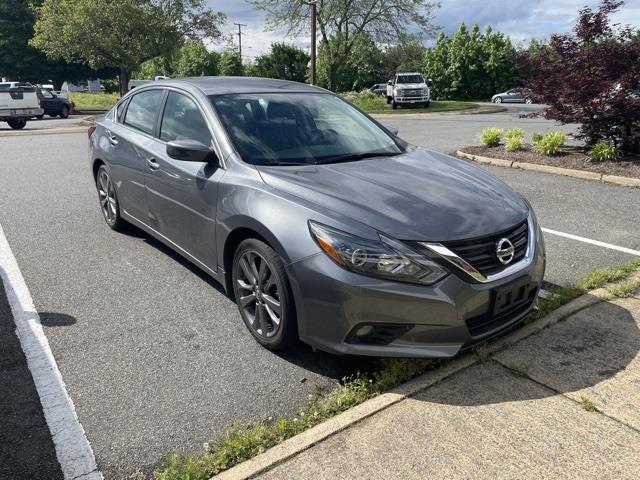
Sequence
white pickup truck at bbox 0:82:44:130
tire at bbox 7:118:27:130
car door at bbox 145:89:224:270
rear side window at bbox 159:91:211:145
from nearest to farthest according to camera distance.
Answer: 1. car door at bbox 145:89:224:270
2. rear side window at bbox 159:91:211:145
3. white pickup truck at bbox 0:82:44:130
4. tire at bbox 7:118:27:130

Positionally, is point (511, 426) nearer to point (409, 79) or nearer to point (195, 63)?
point (409, 79)

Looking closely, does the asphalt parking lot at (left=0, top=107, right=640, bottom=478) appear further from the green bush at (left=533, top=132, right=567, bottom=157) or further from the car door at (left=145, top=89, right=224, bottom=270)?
the green bush at (left=533, top=132, right=567, bottom=157)

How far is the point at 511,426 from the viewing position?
255cm

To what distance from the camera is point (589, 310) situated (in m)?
3.71

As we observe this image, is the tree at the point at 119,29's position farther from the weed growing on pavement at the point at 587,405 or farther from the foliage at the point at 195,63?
the weed growing on pavement at the point at 587,405

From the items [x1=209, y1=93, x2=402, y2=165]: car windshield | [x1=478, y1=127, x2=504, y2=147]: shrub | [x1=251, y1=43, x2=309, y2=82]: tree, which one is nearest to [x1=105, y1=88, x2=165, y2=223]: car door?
[x1=209, y1=93, x2=402, y2=165]: car windshield

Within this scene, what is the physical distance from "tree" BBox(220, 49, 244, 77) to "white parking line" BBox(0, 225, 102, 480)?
165ft

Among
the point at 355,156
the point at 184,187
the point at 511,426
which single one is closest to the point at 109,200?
the point at 184,187

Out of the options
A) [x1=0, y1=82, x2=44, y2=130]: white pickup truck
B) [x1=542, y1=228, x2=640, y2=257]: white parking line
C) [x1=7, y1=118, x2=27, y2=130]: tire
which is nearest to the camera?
[x1=542, y1=228, x2=640, y2=257]: white parking line

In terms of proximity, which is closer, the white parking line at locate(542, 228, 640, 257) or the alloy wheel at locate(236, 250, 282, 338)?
the alloy wheel at locate(236, 250, 282, 338)

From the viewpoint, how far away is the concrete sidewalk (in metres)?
2.30

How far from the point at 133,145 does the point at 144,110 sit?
0.37 metres

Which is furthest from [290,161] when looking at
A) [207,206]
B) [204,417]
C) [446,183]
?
[204,417]

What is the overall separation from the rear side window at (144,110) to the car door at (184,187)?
20 centimetres
